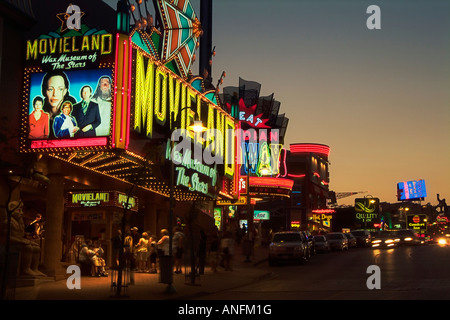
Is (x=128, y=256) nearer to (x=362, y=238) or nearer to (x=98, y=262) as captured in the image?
(x=98, y=262)

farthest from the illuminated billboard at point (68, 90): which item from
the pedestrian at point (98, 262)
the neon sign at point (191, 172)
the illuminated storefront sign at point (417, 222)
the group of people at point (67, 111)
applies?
the illuminated storefront sign at point (417, 222)

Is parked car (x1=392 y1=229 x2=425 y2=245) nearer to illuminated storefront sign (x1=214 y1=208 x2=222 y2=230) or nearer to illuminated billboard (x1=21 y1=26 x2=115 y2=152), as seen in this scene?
illuminated storefront sign (x1=214 y1=208 x2=222 y2=230)

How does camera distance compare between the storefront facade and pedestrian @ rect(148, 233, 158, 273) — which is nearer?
the storefront facade

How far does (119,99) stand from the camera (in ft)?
82.6

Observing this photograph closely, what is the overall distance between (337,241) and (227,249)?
76.1 feet

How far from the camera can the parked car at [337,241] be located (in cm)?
5259

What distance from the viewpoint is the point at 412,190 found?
15200 cm

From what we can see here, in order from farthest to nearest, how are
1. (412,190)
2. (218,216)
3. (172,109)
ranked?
(412,190), (218,216), (172,109)

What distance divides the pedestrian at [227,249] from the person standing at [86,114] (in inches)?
362

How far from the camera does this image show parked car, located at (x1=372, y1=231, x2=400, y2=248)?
184ft

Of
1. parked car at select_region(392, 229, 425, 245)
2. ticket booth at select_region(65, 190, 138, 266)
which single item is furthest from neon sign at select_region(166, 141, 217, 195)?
parked car at select_region(392, 229, 425, 245)

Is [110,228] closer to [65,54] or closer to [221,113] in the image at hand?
[65,54]

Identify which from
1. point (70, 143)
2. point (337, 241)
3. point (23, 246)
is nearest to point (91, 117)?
point (70, 143)
